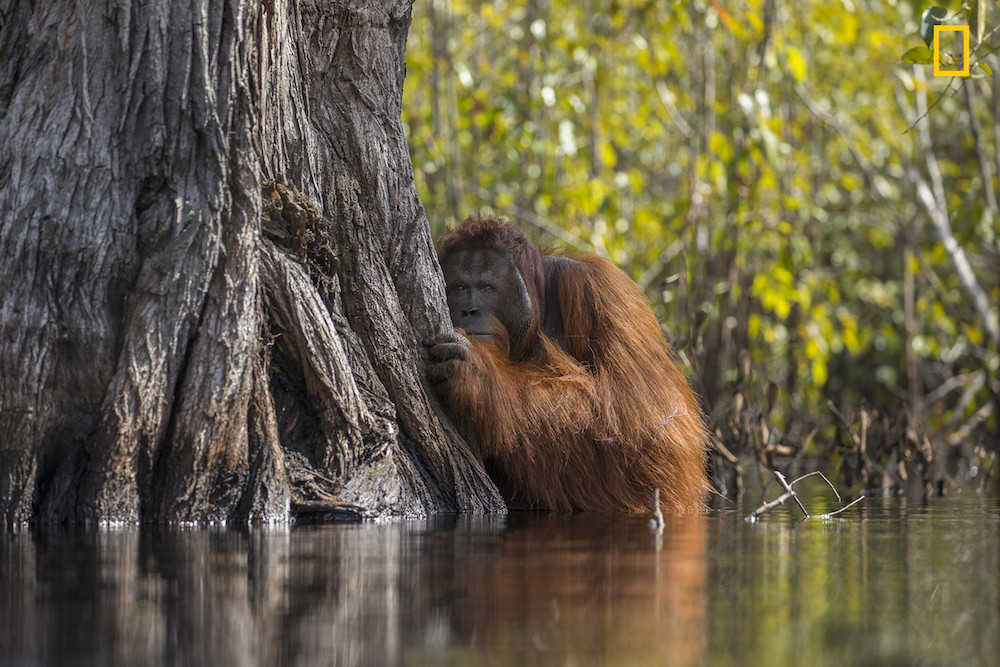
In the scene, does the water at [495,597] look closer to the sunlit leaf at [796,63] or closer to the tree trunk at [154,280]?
the tree trunk at [154,280]

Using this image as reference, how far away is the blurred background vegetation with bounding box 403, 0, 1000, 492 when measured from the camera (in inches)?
322

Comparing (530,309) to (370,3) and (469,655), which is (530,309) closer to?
(370,3)

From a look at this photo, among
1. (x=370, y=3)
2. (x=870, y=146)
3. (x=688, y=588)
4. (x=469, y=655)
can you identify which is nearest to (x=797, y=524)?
(x=688, y=588)

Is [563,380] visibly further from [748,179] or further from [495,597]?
[748,179]

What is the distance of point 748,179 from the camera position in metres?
9.32

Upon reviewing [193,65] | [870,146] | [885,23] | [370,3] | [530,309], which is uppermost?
[885,23]

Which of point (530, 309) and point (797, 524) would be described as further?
point (530, 309)

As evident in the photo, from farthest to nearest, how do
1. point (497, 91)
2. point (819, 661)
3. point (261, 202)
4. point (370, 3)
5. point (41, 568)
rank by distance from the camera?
point (497, 91), point (370, 3), point (261, 202), point (41, 568), point (819, 661)

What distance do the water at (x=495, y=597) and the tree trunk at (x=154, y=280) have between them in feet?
0.94

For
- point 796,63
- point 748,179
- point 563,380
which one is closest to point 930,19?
point 563,380

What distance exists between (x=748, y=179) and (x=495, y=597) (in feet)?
24.4

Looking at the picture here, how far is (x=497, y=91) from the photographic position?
11789 millimetres

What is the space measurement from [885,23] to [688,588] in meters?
10.6

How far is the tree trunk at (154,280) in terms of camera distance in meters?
3.75
